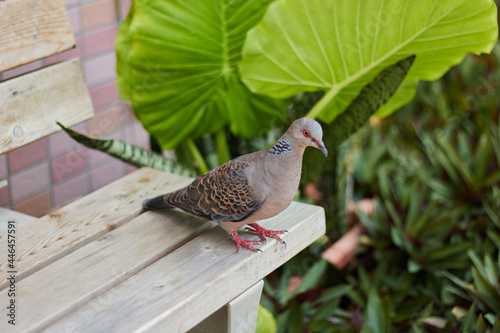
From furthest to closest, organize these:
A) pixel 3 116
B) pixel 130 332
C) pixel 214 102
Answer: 1. pixel 214 102
2. pixel 3 116
3. pixel 130 332

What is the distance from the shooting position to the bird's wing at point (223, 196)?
114cm

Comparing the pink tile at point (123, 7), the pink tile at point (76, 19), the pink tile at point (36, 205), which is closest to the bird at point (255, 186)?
the pink tile at point (36, 205)

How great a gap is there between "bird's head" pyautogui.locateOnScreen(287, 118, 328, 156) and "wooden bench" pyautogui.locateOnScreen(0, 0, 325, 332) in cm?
25

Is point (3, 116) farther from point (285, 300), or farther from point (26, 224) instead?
point (285, 300)

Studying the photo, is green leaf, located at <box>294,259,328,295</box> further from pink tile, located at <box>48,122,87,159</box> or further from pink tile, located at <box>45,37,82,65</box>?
pink tile, located at <box>45,37,82,65</box>

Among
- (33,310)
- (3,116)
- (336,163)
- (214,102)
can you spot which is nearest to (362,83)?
(336,163)

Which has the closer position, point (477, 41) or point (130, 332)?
point (130, 332)

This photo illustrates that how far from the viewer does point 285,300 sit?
1.82 m

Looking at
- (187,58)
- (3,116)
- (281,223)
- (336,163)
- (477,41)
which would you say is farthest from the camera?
(336,163)

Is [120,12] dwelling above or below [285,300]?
above

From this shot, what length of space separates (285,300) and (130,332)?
3.11ft

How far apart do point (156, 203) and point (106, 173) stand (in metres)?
0.72

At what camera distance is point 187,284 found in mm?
1064

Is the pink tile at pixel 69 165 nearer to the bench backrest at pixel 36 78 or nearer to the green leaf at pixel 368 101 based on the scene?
the bench backrest at pixel 36 78
